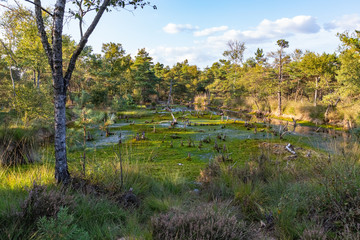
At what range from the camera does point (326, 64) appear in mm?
19062

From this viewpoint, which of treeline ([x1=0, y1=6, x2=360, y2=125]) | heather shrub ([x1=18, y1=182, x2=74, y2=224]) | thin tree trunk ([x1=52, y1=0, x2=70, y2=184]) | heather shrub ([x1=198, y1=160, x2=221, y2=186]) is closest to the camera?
heather shrub ([x1=18, y1=182, x2=74, y2=224])

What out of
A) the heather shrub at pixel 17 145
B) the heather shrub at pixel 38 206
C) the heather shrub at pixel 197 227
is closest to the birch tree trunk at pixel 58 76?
the heather shrub at pixel 38 206

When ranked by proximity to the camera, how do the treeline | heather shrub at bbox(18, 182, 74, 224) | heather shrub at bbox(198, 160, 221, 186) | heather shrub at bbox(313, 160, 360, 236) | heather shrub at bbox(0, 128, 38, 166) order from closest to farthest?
1. heather shrub at bbox(18, 182, 74, 224)
2. heather shrub at bbox(313, 160, 360, 236)
3. heather shrub at bbox(198, 160, 221, 186)
4. heather shrub at bbox(0, 128, 38, 166)
5. the treeline

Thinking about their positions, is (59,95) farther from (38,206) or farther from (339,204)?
(339,204)

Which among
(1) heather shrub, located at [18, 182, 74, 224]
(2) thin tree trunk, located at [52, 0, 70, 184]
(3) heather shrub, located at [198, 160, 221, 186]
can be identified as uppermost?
(2) thin tree trunk, located at [52, 0, 70, 184]

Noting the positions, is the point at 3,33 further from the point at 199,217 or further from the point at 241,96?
the point at 241,96

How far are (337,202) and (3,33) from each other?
53.0 feet

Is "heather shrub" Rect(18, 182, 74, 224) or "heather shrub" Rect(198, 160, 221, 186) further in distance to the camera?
"heather shrub" Rect(198, 160, 221, 186)

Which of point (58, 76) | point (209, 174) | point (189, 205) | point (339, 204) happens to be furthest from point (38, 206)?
point (339, 204)

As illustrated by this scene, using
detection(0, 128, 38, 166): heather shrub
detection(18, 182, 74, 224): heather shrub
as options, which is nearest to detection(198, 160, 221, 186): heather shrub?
detection(18, 182, 74, 224): heather shrub

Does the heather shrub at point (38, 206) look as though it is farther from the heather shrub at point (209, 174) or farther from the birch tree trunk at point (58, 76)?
the heather shrub at point (209, 174)

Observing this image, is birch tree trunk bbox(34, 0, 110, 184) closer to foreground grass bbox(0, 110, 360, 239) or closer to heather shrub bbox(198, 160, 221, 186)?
foreground grass bbox(0, 110, 360, 239)

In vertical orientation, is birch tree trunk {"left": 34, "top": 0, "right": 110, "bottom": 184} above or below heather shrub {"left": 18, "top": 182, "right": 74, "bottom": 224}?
above

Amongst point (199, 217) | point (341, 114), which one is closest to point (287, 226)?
point (199, 217)
